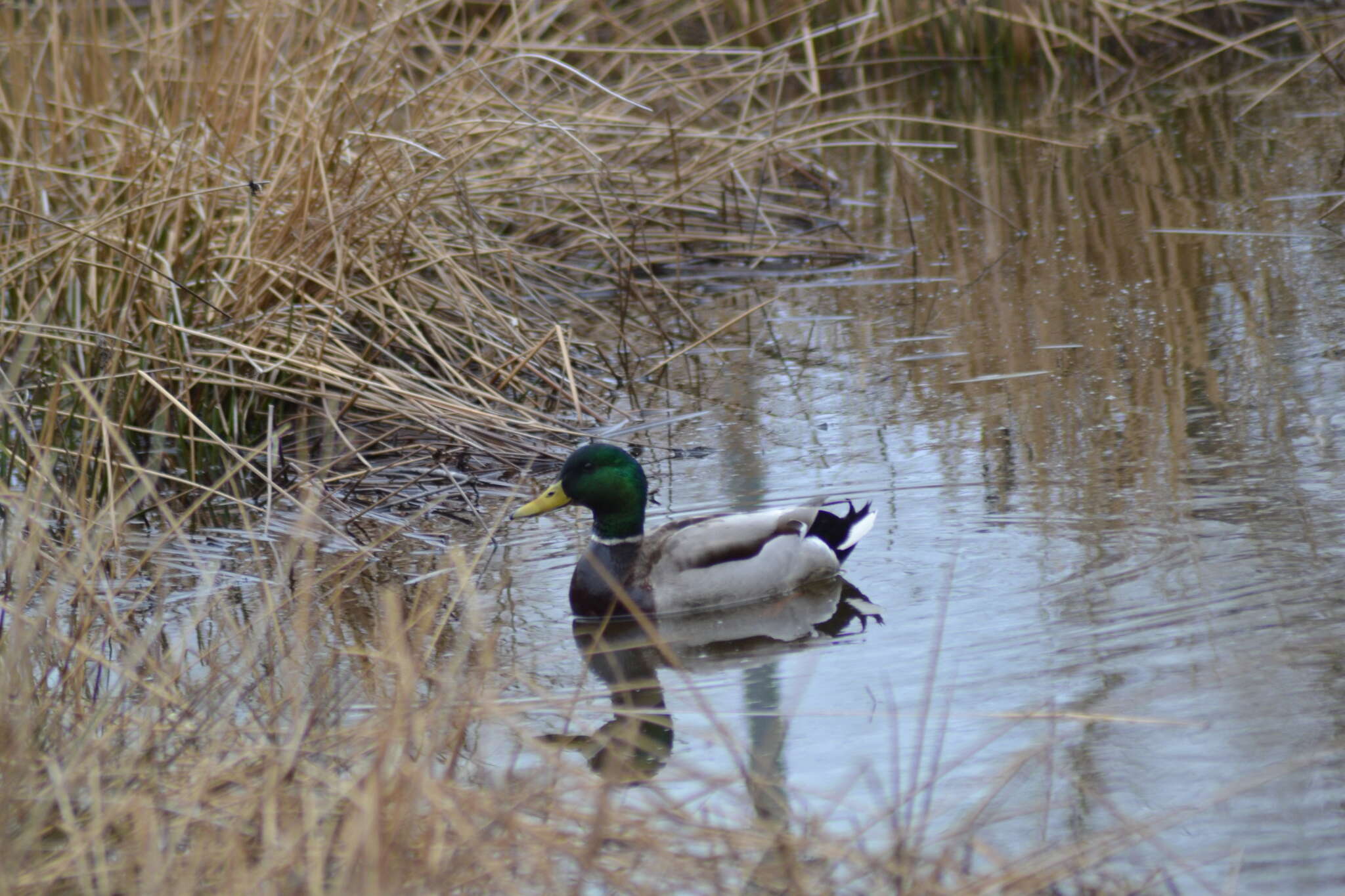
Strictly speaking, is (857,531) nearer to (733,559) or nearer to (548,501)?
(733,559)

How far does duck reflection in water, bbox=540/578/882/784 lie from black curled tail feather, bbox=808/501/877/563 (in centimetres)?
11

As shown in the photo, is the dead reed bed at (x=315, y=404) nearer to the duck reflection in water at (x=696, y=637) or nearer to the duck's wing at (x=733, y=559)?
the duck reflection in water at (x=696, y=637)

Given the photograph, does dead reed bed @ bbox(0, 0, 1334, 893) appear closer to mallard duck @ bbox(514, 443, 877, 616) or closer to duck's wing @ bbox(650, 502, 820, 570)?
mallard duck @ bbox(514, 443, 877, 616)

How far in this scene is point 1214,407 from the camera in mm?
6121

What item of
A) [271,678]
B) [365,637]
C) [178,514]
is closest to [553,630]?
[365,637]

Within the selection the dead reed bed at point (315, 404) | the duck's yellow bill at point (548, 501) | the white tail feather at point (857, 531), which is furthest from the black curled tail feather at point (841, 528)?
the dead reed bed at point (315, 404)

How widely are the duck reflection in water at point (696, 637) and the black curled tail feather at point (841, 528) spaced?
0.11 m

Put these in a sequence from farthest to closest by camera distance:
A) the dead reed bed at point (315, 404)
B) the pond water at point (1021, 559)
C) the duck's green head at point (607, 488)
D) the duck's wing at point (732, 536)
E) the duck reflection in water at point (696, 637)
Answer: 1. the duck's green head at point (607, 488)
2. the duck's wing at point (732, 536)
3. the duck reflection in water at point (696, 637)
4. the pond water at point (1021, 559)
5. the dead reed bed at point (315, 404)

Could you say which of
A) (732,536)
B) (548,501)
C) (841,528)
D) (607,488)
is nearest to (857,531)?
(841,528)

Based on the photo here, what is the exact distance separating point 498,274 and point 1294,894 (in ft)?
16.6

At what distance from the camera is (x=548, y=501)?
539 centimetres

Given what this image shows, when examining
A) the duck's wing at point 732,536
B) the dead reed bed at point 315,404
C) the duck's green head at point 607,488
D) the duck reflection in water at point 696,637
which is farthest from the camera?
the duck's green head at point 607,488

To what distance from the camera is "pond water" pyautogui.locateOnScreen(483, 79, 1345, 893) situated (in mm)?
3445

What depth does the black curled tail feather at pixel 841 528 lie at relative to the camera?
5.20 meters
